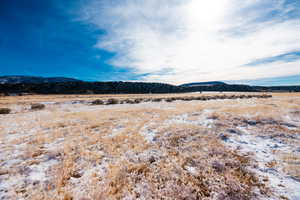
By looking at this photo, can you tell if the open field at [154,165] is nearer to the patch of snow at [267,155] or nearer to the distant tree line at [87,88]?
the patch of snow at [267,155]

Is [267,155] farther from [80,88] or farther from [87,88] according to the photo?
[87,88]

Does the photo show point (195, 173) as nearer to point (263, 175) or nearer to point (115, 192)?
point (263, 175)

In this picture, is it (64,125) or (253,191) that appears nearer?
(253,191)

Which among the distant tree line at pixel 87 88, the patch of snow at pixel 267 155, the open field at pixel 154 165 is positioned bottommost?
the patch of snow at pixel 267 155

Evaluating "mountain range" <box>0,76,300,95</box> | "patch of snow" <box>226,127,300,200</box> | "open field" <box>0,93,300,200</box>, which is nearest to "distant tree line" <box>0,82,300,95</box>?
"mountain range" <box>0,76,300,95</box>

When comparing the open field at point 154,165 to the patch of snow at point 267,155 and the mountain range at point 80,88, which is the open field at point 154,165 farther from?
the mountain range at point 80,88

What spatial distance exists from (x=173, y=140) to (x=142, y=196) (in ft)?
13.5

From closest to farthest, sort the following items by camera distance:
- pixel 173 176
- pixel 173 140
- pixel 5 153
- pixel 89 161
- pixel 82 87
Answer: pixel 173 176 < pixel 89 161 < pixel 5 153 < pixel 173 140 < pixel 82 87

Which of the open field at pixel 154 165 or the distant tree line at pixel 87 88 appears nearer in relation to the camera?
the open field at pixel 154 165

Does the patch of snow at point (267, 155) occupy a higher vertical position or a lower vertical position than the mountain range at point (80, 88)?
lower

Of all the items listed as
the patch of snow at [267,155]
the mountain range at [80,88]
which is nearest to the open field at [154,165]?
the patch of snow at [267,155]

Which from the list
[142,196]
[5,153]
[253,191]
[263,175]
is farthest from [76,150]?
[263,175]

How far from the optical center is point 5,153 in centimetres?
611

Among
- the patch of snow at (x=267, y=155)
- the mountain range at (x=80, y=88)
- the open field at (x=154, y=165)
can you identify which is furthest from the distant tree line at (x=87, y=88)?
the patch of snow at (x=267, y=155)
